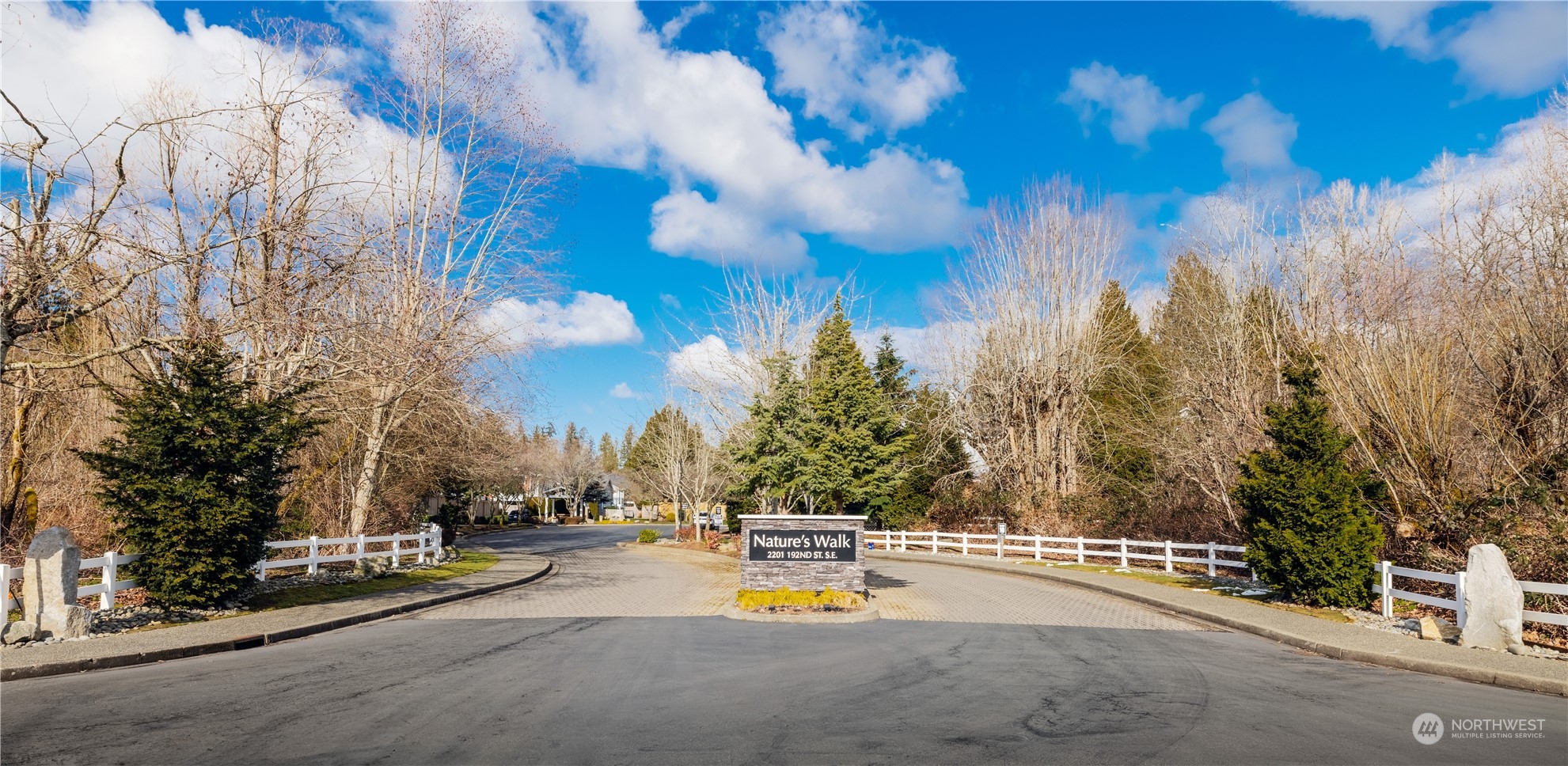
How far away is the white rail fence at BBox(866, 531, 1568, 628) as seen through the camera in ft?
37.9

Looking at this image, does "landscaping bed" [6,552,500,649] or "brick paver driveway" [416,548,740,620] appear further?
"brick paver driveway" [416,548,740,620]

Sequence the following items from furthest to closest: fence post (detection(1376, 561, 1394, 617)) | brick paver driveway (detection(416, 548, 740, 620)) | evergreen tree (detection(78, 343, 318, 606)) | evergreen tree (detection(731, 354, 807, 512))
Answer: evergreen tree (detection(731, 354, 807, 512)), brick paver driveway (detection(416, 548, 740, 620)), fence post (detection(1376, 561, 1394, 617)), evergreen tree (detection(78, 343, 318, 606))

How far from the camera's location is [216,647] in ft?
34.5

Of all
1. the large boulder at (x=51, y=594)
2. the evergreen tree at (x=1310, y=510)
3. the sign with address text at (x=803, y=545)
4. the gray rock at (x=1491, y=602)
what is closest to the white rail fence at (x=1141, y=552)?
the gray rock at (x=1491, y=602)

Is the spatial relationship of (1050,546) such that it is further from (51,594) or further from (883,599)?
(51,594)

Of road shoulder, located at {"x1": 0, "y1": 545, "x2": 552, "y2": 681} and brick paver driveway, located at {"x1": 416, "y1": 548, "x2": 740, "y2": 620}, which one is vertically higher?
road shoulder, located at {"x1": 0, "y1": 545, "x2": 552, "y2": 681}

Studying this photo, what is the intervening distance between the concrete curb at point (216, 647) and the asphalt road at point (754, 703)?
36 cm

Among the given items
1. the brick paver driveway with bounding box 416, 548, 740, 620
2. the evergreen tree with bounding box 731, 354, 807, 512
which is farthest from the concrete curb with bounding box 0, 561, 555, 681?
the evergreen tree with bounding box 731, 354, 807, 512

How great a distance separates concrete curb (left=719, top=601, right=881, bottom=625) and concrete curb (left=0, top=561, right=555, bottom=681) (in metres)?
5.72

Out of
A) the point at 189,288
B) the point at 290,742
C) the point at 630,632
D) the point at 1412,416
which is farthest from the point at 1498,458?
the point at 189,288

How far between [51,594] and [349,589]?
6544mm

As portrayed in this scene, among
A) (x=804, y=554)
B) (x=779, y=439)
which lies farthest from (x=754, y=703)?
(x=779, y=439)

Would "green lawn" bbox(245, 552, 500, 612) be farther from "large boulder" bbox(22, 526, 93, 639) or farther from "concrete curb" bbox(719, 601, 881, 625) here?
"concrete curb" bbox(719, 601, 881, 625)

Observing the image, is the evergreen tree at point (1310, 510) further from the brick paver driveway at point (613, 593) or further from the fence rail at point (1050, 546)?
the brick paver driveway at point (613, 593)
